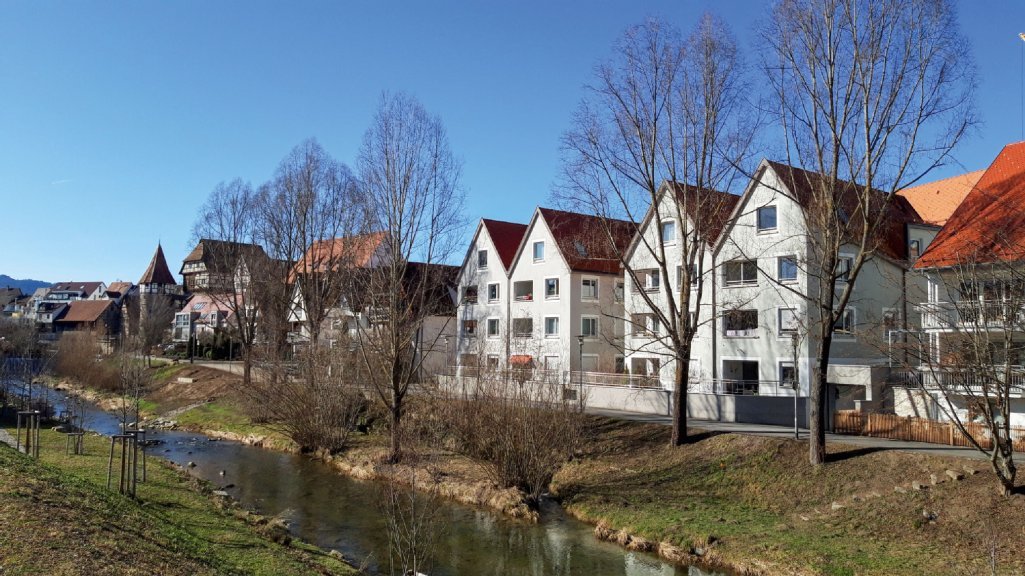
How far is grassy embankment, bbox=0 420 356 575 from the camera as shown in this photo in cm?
981

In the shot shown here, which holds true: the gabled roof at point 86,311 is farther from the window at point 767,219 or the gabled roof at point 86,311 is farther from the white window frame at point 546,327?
the window at point 767,219

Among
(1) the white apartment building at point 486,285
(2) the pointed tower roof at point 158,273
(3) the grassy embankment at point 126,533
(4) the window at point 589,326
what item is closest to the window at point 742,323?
(4) the window at point 589,326

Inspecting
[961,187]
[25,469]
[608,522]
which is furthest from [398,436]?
[961,187]

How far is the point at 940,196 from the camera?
4453 centimetres

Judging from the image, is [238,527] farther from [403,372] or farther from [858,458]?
[858,458]

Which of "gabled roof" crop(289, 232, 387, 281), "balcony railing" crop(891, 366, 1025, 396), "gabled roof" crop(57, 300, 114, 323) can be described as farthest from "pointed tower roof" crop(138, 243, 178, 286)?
"balcony railing" crop(891, 366, 1025, 396)

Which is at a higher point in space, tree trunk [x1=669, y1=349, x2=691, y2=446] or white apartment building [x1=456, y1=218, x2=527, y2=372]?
white apartment building [x1=456, y1=218, x2=527, y2=372]

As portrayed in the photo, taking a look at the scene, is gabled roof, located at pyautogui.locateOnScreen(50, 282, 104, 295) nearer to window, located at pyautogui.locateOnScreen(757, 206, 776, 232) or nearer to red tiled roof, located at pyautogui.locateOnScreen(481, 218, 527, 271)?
red tiled roof, located at pyautogui.locateOnScreen(481, 218, 527, 271)

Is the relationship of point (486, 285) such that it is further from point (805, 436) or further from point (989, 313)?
point (989, 313)

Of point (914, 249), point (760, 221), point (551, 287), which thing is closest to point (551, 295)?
point (551, 287)

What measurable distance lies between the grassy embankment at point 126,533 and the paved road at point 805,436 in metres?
15.6

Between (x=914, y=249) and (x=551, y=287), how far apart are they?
2037 cm

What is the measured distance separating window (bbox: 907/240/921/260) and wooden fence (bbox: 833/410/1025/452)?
45.1 ft

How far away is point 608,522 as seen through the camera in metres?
19.8
